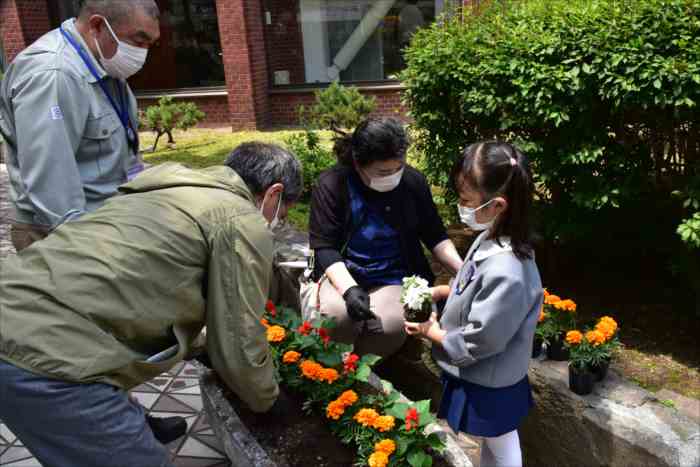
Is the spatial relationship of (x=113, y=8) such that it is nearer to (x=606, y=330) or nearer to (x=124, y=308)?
(x=124, y=308)

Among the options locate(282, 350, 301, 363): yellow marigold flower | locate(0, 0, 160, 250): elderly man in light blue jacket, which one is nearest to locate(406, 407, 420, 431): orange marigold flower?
locate(282, 350, 301, 363): yellow marigold flower

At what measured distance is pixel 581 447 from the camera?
2.80 m

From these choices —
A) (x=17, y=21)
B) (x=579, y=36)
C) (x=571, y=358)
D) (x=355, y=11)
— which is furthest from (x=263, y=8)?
(x=571, y=358)

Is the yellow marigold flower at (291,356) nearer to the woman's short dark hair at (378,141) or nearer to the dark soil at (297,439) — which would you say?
the dark soil at (297,439)

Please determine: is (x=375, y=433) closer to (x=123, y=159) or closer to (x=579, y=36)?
(x=123, y=159)

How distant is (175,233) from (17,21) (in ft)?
43.0

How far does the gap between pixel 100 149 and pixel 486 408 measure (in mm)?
1896

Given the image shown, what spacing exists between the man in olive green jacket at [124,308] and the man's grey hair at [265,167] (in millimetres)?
123

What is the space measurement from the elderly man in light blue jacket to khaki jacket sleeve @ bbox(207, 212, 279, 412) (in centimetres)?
87

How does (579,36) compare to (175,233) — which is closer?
(175,233)

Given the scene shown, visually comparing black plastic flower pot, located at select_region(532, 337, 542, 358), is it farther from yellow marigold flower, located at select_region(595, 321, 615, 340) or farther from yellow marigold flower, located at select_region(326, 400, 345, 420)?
yellow marigold flower, located at select_region(326, 400, 345, 420)

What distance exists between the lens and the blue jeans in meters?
1.70

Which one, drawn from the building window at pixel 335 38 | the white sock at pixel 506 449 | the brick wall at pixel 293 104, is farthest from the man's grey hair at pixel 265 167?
the building window at pixel 335 38

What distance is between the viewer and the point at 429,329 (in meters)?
2.52
